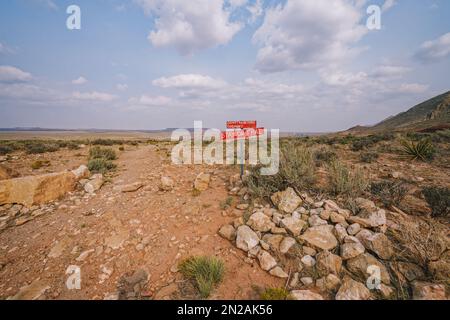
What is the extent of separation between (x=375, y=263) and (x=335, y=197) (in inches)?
61.9

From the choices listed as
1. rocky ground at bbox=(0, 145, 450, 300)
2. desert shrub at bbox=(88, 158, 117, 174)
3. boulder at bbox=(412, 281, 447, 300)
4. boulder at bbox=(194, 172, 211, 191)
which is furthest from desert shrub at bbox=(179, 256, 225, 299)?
desert shrub at bbox=(88, 158, 117, 174)

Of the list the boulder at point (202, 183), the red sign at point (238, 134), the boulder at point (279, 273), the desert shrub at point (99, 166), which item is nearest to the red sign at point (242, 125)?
the red sign at point (238, 134)

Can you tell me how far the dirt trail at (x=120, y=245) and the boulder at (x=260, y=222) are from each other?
1.69 feet

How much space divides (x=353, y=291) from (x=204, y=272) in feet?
5.82

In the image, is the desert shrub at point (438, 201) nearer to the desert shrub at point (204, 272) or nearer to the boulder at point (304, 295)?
the boulder at point (304, 295)

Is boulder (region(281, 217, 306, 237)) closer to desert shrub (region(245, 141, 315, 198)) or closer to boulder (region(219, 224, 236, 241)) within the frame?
boulder (region(219, 224, 236, 241))

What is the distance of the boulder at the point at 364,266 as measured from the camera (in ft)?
8.27

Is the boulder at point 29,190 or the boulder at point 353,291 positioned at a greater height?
the boulder at point 29,190

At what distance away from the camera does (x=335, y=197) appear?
13.4 ft

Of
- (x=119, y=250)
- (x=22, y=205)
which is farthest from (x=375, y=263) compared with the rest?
(x=22, y=205)

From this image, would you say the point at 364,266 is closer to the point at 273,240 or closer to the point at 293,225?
the point at 293,225

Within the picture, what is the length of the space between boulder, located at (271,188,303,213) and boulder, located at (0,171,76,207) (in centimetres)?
531

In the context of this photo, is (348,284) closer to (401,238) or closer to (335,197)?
(401,238)

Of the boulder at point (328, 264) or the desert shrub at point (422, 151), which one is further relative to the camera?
the desert shrub at point (422, 151)
